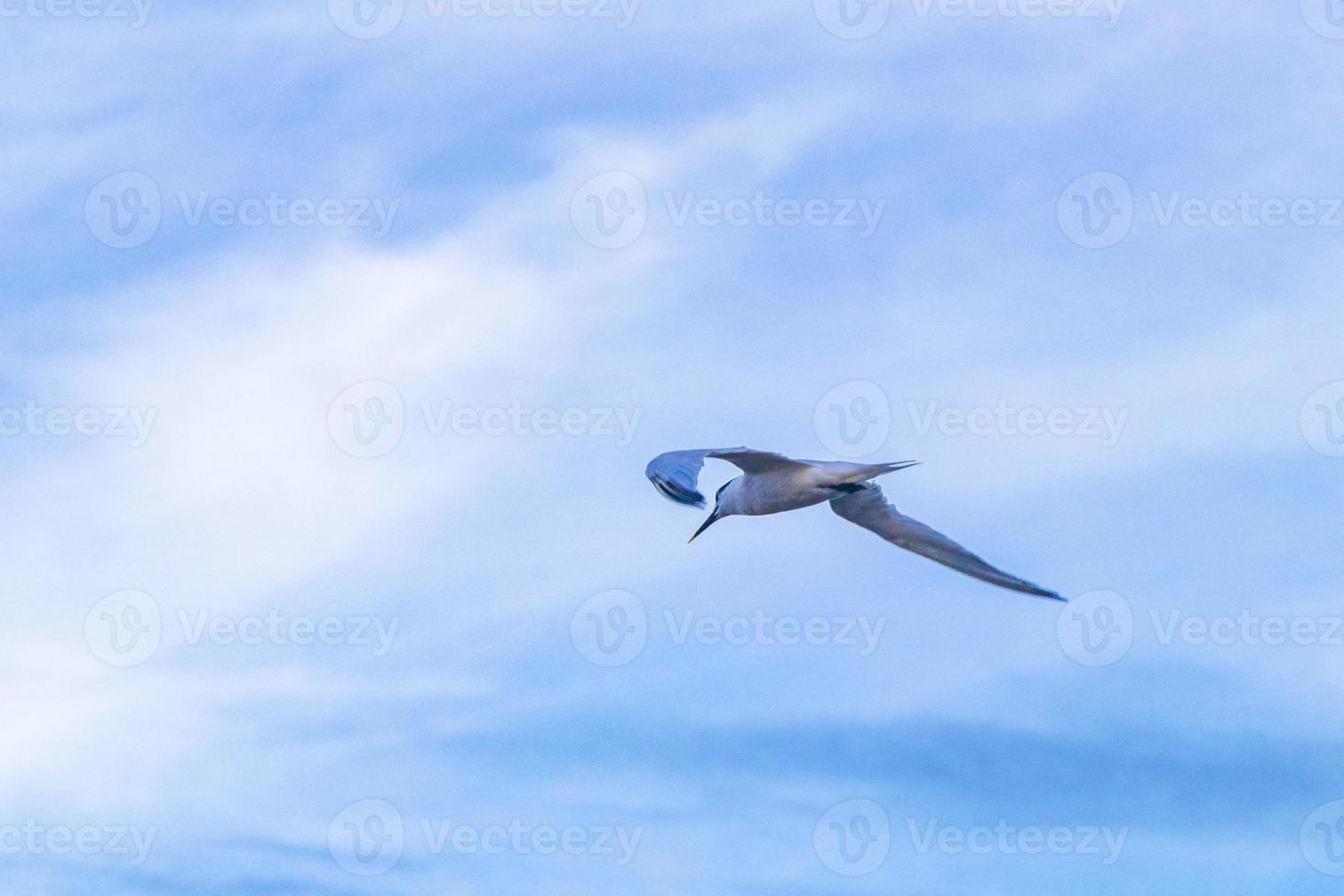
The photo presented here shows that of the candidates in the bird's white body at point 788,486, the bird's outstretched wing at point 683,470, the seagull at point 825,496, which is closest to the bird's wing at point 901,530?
the seagull at point 825,496

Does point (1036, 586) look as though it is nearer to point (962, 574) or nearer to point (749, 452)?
point (962, 574)

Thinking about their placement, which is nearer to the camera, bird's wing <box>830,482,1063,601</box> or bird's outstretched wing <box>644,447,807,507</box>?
bird's outstretched wing <box>644,447,807,507</box>

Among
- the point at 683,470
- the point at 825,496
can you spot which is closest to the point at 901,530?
the point at 825,496

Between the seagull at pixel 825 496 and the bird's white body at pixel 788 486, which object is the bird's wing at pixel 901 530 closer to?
the seagull at pixel 825 496

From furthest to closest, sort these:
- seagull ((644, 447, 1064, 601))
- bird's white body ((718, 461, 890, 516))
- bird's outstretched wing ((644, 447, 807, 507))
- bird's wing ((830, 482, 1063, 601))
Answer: bird's wing ((830, 482, 1063, 601)) < bird's white body ((718, 461, 890, 516)) < seagull ((644, 447, 1064, 601)) < bird's outstretched wing ((644, 447, 807, 507))

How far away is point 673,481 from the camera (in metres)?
24.1

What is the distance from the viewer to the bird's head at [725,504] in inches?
1141

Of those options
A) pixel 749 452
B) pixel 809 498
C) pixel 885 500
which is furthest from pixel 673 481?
pixel 885 500

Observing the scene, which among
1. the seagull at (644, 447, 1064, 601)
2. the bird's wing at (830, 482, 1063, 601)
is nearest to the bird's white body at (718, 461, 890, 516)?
the seagull at (644, 447, 1064, 601)

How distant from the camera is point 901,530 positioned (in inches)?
1171

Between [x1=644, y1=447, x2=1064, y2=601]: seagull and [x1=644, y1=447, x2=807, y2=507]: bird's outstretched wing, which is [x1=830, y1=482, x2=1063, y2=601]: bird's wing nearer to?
[x1=644, y1=447, x2=1064, y2=601]: seagull

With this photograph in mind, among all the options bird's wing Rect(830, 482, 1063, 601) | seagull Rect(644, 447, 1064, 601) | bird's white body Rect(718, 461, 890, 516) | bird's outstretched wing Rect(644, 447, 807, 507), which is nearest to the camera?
bird's outstretched wing Rect(644, 447, 807, 507)

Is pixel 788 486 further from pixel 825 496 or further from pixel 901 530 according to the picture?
pixel 901 530

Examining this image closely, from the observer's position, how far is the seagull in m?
A: 25.9
